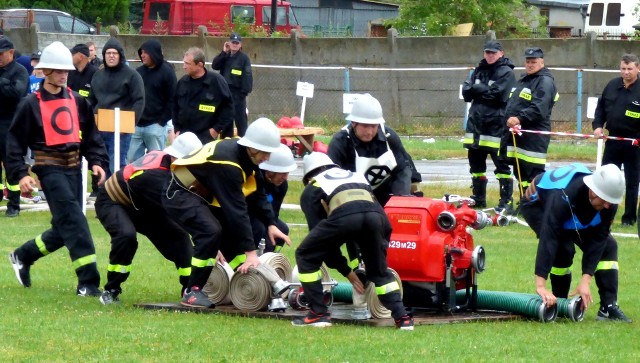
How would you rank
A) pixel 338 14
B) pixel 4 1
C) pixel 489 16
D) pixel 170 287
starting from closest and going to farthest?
pixel 170 287, pixel 489 16, pixel 4 1, pixel 338 14

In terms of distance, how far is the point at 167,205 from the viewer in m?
9.80

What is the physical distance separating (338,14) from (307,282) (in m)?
46.6

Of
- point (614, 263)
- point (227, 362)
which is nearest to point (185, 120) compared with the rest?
point (614, 263)

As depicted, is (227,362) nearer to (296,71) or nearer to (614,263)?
(614,263)

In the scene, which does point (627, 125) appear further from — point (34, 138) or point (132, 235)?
point (34, 138)

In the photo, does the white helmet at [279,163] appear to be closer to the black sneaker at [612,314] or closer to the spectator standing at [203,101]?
the black sneaker at [612,314]

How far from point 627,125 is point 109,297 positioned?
26.7ft

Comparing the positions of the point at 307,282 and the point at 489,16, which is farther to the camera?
the point at 489,16

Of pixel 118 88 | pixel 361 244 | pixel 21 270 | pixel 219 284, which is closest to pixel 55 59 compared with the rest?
pixel 21 270

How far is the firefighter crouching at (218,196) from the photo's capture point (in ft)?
30.8

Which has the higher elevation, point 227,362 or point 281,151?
point 281,151

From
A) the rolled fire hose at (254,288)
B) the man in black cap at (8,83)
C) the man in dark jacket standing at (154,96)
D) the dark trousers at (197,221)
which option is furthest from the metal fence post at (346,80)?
the dark trousers at (197,221)

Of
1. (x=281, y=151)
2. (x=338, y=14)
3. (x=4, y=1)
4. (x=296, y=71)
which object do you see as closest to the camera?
(x=281, y=151)

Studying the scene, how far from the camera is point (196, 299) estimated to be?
991cm
